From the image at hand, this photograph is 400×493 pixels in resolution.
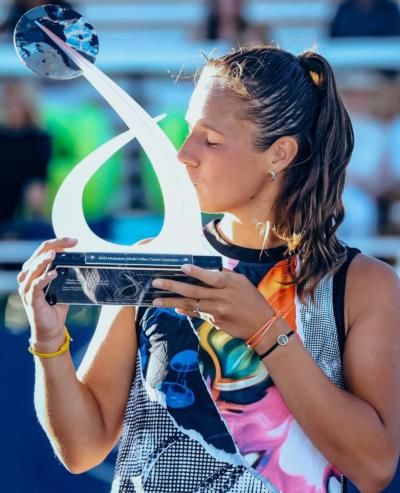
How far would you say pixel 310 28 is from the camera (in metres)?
5.39

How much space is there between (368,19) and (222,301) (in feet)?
10.5

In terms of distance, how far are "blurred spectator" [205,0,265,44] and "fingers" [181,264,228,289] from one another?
10.1ft

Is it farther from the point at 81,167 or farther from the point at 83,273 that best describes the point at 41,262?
the point at 81,167

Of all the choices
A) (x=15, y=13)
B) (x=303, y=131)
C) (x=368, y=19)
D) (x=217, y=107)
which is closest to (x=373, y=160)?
(x=368, y=19)

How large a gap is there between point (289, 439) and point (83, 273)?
0.46 meters

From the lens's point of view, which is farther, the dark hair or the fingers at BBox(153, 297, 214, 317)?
the dark hair

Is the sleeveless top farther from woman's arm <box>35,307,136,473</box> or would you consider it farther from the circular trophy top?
the circular trophy top

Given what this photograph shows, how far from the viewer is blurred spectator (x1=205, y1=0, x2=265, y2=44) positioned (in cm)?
478

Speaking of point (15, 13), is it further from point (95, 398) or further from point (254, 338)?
point (254, 338)

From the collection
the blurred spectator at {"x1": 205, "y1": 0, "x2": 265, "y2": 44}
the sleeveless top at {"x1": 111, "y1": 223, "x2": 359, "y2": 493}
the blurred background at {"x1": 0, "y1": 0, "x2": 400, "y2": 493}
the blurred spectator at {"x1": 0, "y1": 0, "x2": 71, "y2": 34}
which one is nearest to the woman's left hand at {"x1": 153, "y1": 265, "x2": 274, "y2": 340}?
the sleeveless top at {"x1": 111, "y1": 223, "x2": 359, "y2": 493}

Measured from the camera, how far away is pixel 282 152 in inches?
82.5

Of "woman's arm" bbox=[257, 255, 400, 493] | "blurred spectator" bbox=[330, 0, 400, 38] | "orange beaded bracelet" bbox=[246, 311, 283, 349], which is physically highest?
"orange beaded bracelet" bbox=[246, 311, 283, 349]

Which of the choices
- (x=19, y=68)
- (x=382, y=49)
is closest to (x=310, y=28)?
(x=382, y=49)

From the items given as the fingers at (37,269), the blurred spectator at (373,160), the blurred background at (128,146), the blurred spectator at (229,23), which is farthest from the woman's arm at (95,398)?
the blurred spectator at (229,23)
